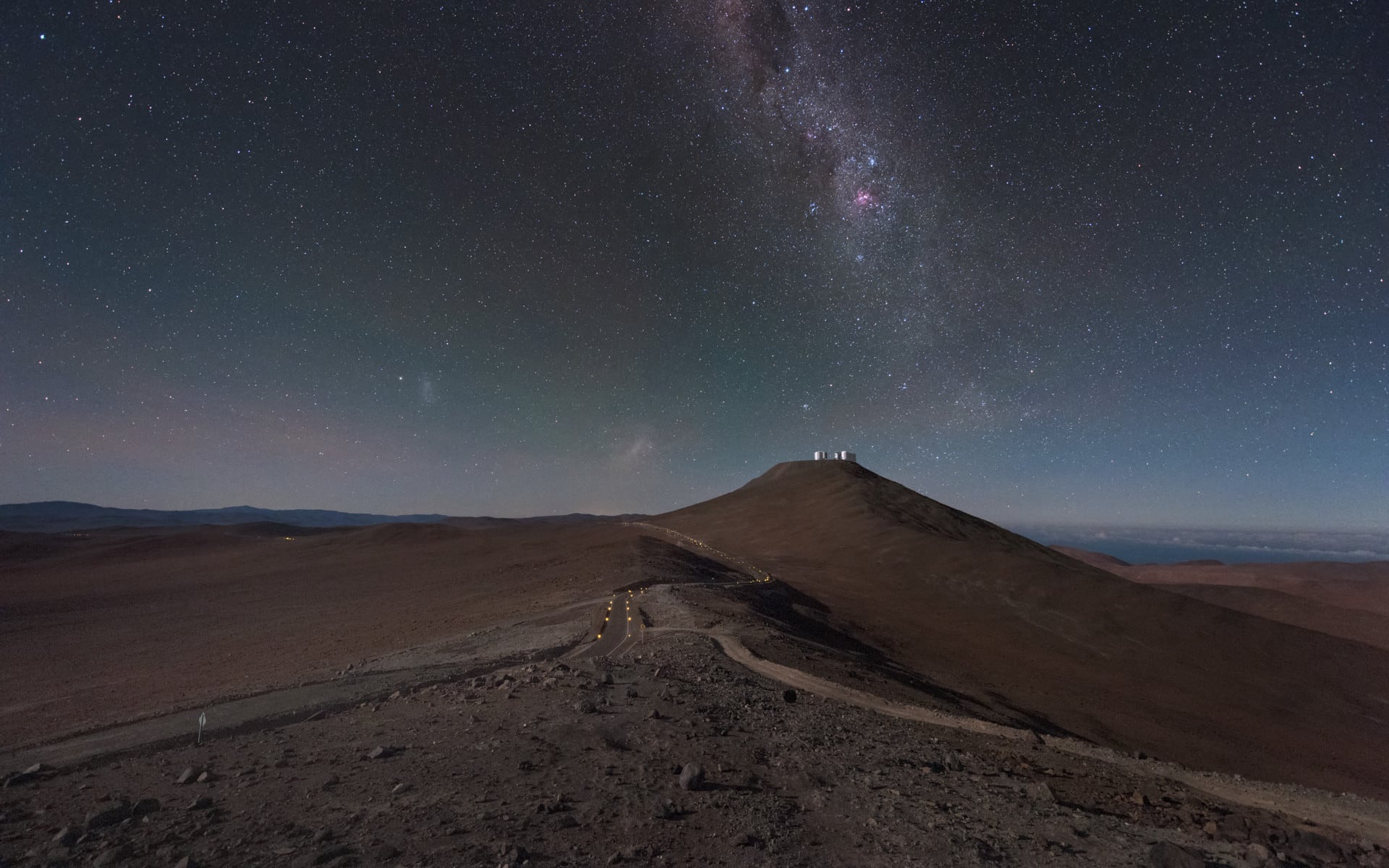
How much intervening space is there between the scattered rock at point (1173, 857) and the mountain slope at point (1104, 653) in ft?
58.4

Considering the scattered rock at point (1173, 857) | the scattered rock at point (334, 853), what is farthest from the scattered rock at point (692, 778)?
the scattered rock at point (1173, 857)

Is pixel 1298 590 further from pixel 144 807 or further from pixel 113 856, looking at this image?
pixel 113 856

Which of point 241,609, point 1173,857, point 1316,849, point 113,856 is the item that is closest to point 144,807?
point 113,856

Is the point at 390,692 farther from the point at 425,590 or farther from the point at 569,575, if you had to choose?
the point at 425,590

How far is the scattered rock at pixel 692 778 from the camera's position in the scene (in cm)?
953

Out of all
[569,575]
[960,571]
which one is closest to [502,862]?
[569,575]

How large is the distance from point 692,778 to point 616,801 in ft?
4.29

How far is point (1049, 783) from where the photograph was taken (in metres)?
10.9

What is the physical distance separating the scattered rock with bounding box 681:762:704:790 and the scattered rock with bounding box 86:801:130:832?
7968 millimetres

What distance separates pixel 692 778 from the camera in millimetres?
9562

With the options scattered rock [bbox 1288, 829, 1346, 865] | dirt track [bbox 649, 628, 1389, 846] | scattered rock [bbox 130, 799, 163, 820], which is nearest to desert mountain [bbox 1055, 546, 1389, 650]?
dirt track [bbox 649, 628, 1389, 846]

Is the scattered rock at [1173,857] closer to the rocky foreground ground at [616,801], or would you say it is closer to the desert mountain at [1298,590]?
the rocky foreground ground at [616,801]

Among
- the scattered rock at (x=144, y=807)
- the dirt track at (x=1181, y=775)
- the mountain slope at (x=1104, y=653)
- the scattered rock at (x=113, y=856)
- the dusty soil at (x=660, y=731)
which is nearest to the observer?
the scattered rock at (x=113, y=856)

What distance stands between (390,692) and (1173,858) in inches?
649
